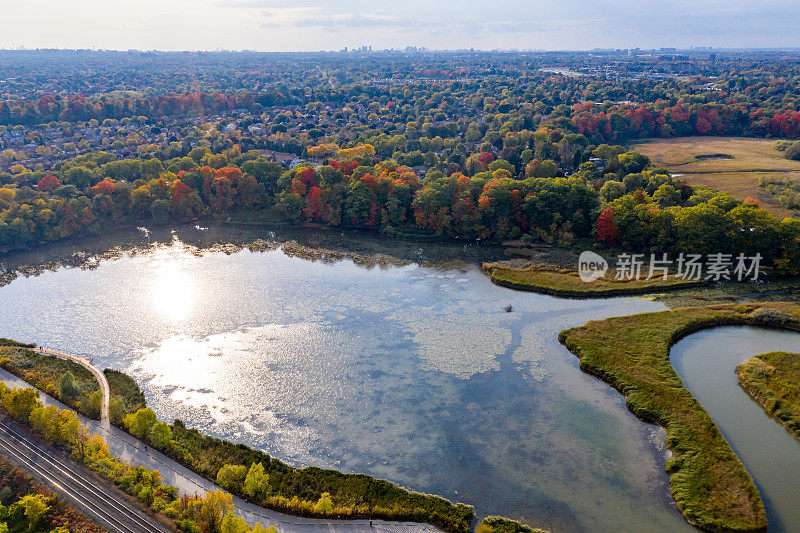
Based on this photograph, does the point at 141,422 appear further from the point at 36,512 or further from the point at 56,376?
the point at 56,376

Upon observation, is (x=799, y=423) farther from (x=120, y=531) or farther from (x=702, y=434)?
(x=120, y=531)

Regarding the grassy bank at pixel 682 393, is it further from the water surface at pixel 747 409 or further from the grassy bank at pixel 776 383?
the grassy bank at pixel 776 383

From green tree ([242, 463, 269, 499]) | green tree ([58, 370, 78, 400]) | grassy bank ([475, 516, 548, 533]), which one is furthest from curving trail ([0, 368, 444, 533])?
grassy bank ([475, 516, 548, 533])

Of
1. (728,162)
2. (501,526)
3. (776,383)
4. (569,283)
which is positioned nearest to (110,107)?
(569,283)

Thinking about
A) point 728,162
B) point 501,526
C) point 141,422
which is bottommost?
point 501,526

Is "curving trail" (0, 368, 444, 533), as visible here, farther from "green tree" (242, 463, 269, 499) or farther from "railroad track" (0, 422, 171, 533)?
"railroad track" (0, 422, 171, 533)

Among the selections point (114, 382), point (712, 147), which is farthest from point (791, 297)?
point (712, 147)

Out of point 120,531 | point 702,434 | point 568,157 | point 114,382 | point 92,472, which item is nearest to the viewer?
point 120,531
